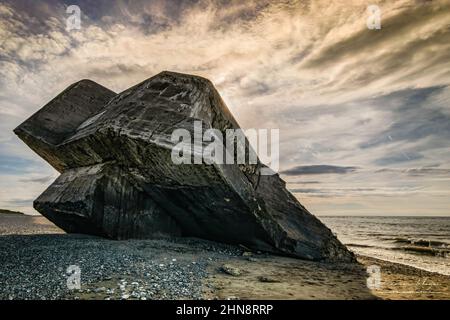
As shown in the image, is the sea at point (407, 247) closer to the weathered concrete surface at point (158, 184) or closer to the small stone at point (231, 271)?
the weathered concrete surface at point (158, 184)

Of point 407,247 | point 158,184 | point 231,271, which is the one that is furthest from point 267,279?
point 407,247

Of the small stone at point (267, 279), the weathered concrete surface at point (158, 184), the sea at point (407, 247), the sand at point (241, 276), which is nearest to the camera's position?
the sand at point (241, 276)

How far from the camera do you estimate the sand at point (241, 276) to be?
4555 millimetres

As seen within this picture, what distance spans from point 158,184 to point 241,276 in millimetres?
3410

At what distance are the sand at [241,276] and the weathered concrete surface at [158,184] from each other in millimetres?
607

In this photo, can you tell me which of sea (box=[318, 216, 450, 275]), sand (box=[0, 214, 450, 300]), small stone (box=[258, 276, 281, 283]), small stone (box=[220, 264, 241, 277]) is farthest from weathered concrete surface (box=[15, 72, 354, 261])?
sea (box=[318, 216, 450, 275])

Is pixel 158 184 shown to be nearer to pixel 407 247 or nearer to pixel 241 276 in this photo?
pixel 241 276

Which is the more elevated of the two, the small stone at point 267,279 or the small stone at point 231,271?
the small stone at point 231,271

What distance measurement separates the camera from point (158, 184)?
778 cm

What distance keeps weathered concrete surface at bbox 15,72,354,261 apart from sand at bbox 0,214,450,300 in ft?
1.99

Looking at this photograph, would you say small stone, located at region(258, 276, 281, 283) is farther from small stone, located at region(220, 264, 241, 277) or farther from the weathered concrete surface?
the weathered concrete surface

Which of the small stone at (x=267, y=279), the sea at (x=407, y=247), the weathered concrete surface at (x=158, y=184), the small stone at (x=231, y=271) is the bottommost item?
the sea at (x=407, y=247)

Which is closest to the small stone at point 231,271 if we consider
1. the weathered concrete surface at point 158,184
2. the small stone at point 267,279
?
the small stone at point 267,279

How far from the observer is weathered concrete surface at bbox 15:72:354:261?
7.07 metres
